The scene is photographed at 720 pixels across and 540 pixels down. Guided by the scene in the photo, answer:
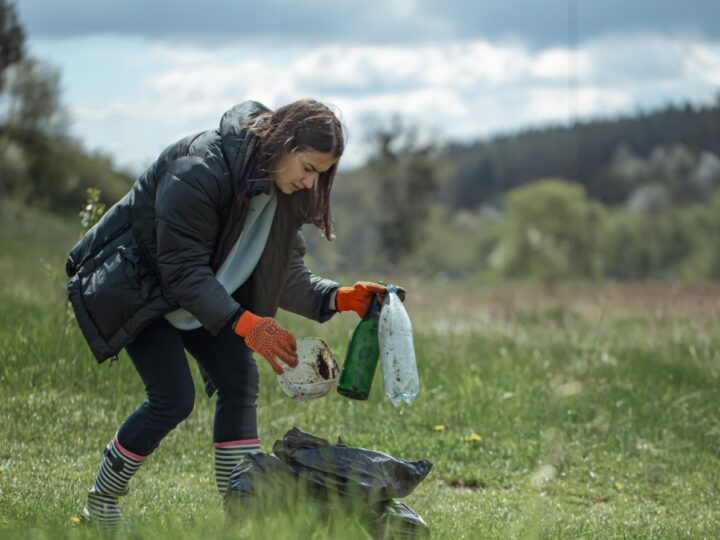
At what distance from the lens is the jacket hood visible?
3.79 m

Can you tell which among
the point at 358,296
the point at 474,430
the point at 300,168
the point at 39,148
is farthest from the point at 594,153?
the point at 300,168

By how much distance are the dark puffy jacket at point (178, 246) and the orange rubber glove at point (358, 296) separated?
0.30 metres

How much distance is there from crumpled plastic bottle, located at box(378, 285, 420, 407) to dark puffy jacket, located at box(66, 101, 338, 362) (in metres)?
0.48


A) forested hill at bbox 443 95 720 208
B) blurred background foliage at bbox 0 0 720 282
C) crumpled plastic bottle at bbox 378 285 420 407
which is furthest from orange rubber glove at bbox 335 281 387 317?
forested hill at bbox 443 95 720 208

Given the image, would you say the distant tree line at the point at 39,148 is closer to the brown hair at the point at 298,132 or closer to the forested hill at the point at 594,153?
the brown hair at the point at 298,132

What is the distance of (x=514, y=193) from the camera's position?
7481 cm

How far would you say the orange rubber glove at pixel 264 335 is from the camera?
370 centimetres

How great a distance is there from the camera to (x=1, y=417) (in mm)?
5848

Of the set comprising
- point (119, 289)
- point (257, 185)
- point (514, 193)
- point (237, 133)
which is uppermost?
Answer: point (237, 133)

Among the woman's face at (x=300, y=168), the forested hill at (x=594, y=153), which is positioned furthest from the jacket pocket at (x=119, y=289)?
the forested hill at (x=594, y=153)

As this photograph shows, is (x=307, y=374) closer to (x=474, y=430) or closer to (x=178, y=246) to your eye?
(x=178, y=246)

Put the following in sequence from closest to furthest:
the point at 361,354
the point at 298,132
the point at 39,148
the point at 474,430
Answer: the point at 298,132
the point at 361,354
the point at 474,430
the point at 39,148

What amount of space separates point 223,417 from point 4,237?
16.3 metres

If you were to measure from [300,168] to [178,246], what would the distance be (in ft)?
1.71
